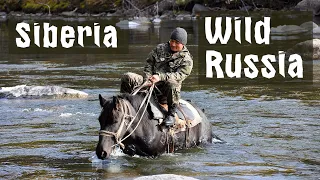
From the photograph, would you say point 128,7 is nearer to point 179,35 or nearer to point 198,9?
point 198,9

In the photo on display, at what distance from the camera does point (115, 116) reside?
12203mm

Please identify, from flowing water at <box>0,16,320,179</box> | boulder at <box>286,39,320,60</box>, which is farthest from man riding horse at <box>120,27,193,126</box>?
boulder at <box>286,39,320,60</box>

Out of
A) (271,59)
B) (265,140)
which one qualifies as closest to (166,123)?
(265,140)

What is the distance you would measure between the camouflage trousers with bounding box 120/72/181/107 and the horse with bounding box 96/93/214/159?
1.10ft

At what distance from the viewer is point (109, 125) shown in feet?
40.1

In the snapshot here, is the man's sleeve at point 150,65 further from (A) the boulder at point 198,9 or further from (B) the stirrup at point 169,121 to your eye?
(A) the boulder at point 198,9

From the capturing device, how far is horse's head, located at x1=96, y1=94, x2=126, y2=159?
39.3ft

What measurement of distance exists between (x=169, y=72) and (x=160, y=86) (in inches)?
13.3

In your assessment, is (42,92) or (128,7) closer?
(42,92)

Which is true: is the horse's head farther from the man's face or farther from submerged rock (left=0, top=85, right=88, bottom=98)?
submerged rock (left=0, top=85, right=88, bottom=98)

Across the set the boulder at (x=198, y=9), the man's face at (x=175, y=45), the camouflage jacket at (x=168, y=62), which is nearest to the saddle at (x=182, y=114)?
the camouflage jacket at (x=168, y=62)

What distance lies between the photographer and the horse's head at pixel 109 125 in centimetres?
1198

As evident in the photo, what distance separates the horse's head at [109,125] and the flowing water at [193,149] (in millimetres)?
599

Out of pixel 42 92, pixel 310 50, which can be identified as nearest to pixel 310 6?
pixel 310 50
